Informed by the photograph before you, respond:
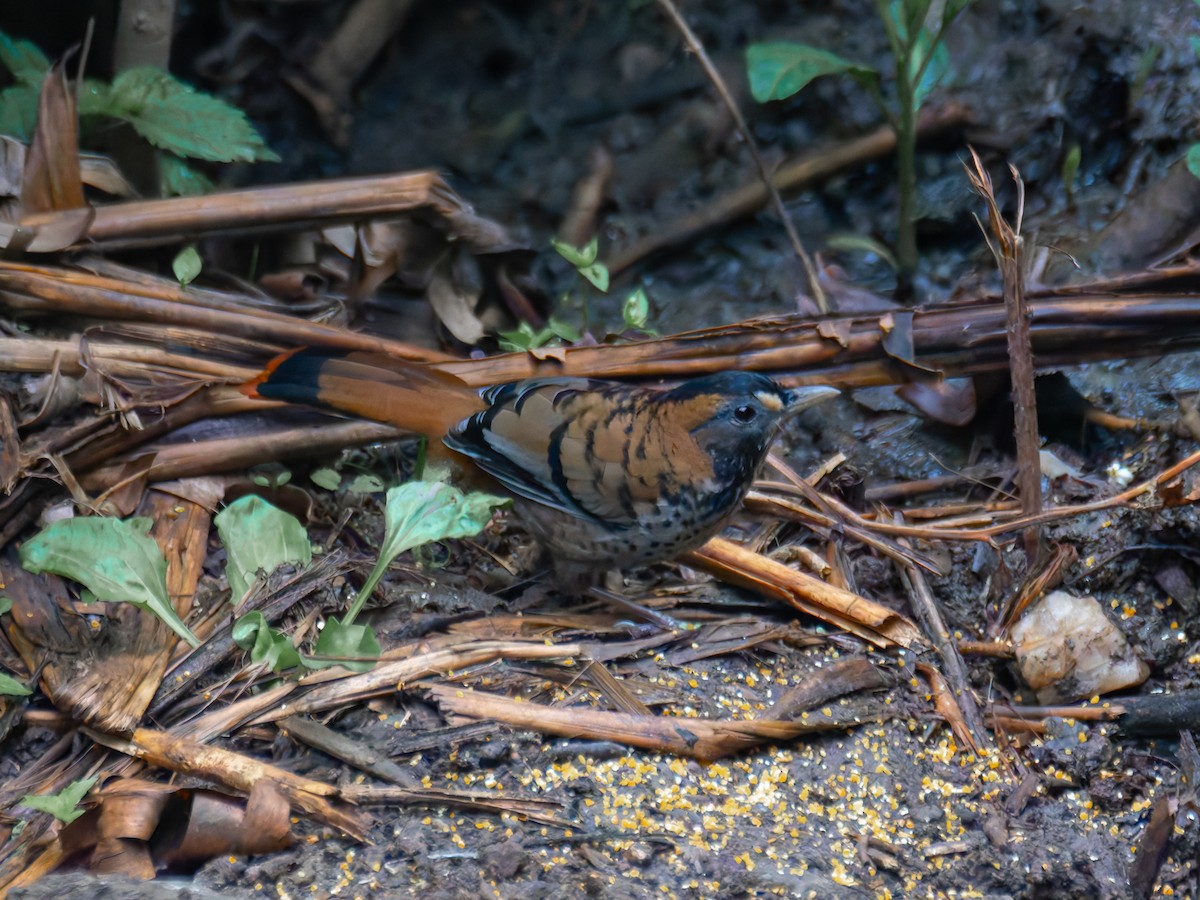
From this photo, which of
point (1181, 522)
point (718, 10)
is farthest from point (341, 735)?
point (718, 10)

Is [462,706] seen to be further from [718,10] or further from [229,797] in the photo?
[718,10]

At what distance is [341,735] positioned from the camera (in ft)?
9.59

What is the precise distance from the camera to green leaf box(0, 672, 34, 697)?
2.93 meters

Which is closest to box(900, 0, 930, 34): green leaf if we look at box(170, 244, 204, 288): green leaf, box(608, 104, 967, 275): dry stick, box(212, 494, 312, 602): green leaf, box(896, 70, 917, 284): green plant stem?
box(896, 70, 917, 284): green plant stem

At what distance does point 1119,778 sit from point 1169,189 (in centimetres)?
256

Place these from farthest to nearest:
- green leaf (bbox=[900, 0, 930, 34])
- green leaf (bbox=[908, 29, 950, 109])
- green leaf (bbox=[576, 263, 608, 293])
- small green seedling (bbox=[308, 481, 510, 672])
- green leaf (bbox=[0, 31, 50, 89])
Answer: green leaf (bbox=[908, 29, 950, 109]), green leaf (bbox=[576, 263, 608, 293]), green leaf (bbox=[0, 31, 50, 89]), green leaf (bbox=[900, 0, 930, 34]), small green seedling (bbox=[308, 481, 510, 672])

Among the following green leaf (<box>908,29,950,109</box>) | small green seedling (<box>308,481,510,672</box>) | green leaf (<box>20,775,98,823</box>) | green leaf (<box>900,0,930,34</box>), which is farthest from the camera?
green leaf (<box>908,29,950,109</box>)

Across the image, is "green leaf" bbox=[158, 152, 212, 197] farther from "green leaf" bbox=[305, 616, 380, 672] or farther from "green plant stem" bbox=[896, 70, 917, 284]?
"green plant stem" bbox=[896, 70, 917, 284]

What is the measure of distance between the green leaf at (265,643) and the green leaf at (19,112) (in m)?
2.29

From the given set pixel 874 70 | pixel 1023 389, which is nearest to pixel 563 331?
pixel 874 70

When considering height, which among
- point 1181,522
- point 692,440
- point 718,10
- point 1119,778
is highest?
point 718,10

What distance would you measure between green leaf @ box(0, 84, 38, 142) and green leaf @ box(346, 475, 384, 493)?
170cm

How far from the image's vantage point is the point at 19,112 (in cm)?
427

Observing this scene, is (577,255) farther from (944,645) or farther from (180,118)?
(944,645)
